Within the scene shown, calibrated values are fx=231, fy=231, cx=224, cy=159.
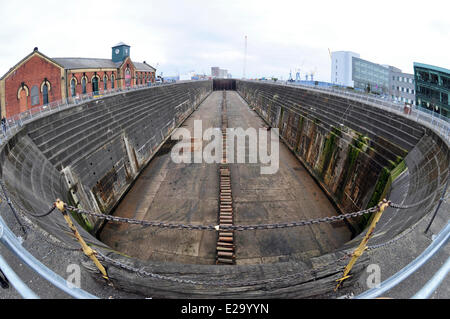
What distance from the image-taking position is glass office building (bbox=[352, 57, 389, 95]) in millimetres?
89875

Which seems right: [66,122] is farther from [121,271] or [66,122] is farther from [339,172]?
[339,172]

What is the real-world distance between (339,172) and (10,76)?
3709cm

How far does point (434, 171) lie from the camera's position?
984 cm

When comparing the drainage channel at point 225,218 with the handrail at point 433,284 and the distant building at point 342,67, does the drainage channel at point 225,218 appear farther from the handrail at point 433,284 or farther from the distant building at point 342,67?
the distant building at point 342,67

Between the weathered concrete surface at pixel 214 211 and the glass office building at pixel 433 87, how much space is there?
39.6m

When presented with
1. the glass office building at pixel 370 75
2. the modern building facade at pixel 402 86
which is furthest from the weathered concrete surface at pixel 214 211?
the glass office building at pixel 370 75

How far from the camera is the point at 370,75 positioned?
93.4 m

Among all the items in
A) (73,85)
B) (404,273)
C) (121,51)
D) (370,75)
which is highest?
(370,75)

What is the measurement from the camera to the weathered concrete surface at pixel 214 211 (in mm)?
12664

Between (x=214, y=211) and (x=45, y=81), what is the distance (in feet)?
108

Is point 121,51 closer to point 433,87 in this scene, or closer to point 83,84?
point 83,84

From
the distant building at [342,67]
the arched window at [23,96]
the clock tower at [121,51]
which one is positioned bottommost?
the arched window at [23,96]

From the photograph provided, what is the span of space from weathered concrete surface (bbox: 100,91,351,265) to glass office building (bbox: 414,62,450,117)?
39.6 meters

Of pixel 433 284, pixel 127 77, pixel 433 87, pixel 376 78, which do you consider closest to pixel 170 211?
pixel 433 284
